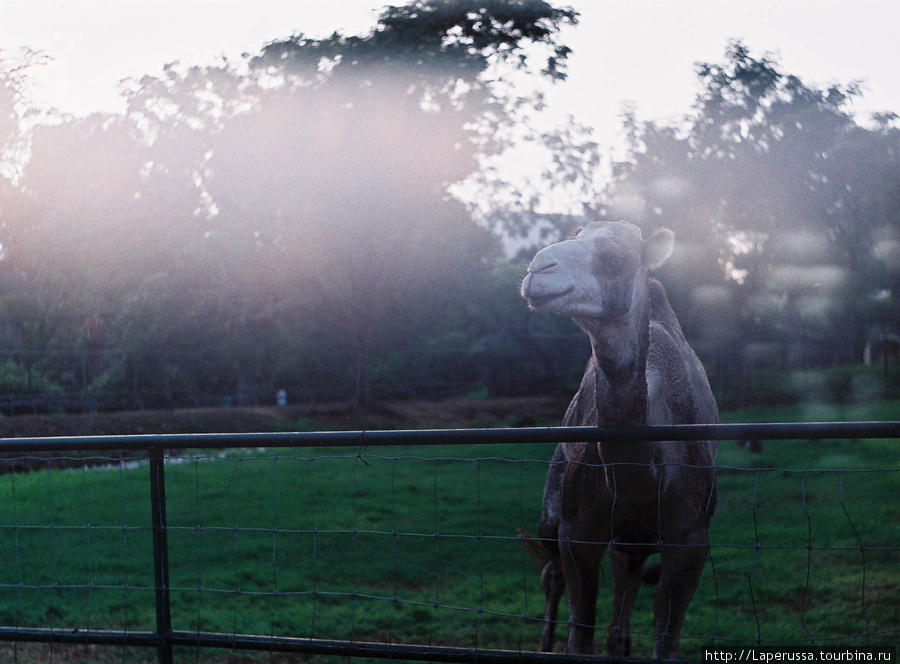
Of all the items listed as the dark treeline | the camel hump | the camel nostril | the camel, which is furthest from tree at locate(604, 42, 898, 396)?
the camel nostril

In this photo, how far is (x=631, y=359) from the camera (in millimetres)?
3711

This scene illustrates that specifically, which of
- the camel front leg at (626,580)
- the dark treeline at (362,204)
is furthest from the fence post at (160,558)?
the dark treeline at (362,204)

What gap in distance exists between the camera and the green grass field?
5.10 meters

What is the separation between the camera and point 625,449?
12.1ft

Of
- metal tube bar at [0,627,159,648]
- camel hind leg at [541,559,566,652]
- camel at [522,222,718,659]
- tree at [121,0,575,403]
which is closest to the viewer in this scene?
camel at [522,222,718,659]

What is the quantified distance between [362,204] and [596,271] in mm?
18514

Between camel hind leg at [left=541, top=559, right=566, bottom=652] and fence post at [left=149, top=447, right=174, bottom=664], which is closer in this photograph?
fence post at [left=149, top=447, right=174, bottom=664]

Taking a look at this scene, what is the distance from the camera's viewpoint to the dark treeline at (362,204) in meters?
15.2

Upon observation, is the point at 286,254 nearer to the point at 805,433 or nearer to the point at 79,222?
the point at 79,222

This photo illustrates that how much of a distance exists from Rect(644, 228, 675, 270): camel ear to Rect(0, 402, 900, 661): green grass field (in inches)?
36.8

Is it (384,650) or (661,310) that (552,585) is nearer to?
(661,310)

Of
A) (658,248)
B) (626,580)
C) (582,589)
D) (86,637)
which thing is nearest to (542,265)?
(658,248)

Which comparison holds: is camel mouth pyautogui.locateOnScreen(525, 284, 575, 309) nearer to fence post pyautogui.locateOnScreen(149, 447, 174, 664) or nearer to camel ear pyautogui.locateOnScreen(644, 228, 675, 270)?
camel ear pyautogui.locateOnScreen(644, 228, 675, 270)

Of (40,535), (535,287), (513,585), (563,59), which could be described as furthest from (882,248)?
(535,287)
